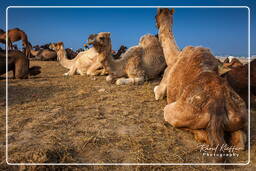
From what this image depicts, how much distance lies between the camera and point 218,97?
2.60 m

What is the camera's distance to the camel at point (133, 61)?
5.78 metres

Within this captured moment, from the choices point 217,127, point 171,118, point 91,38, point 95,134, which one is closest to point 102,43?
point 91,38

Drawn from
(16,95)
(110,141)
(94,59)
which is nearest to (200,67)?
(110,141)

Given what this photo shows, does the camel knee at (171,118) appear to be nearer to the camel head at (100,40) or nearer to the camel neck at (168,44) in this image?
the camel neck at (168,44)

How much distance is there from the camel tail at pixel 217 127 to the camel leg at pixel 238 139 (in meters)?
0.22

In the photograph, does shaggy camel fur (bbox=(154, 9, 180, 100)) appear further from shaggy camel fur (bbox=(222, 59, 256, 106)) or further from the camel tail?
the camel tail

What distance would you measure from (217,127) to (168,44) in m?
2.30

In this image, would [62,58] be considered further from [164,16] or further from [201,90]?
[201,90]

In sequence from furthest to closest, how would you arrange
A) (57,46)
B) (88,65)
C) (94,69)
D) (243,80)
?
(57,46) < (88,65) < (94,69) < (243,80)

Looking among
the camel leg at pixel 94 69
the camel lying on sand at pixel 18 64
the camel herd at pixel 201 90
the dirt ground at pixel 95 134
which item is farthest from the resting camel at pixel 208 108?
the camel lying on sand at pixel 18 64

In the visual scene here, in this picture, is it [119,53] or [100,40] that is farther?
[119,53]

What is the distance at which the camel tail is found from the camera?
2307 mm

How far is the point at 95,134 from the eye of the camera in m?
2.86

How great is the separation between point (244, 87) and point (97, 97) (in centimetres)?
288
